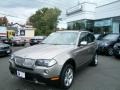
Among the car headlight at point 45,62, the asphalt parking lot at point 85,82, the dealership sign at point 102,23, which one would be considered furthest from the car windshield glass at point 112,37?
the dealership sign at point 102,23

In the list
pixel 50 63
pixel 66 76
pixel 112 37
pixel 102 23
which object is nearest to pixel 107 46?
pixel 112 37

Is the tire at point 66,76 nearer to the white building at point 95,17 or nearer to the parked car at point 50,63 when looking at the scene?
the parked car at point 50,63

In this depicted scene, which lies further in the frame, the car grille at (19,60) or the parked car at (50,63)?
the car grille at (19,60)

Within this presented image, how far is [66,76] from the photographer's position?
5434mm

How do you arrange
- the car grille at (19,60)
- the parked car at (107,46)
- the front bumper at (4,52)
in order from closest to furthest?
the car grille at (19,60)
the front bumper at (4,52)
the parked car at (107,46)

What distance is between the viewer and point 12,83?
5.94 meters

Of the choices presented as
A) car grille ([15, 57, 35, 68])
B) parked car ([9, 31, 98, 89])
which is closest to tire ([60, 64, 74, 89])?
parked car ([9, 31, 98, 89])

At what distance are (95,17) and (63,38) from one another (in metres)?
25.8

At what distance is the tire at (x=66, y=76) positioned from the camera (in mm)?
5167

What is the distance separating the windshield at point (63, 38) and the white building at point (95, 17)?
2014cm

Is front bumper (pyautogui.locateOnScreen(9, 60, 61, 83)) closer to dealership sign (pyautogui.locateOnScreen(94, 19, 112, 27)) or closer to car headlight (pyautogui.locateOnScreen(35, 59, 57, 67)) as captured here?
car headlight (pyautogui.locateOnScreen(35, 59, 57, 67))

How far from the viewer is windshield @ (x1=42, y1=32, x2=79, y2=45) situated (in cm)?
649

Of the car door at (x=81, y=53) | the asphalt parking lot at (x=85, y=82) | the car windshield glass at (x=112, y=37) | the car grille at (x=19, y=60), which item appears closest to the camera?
the car grille at (x=19, y=60)

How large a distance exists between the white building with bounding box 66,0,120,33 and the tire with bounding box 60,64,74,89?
21.4 metres
